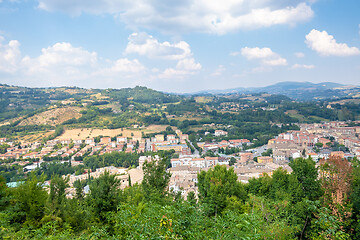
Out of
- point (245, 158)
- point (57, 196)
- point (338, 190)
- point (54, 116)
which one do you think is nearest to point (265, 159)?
point (245, 158)

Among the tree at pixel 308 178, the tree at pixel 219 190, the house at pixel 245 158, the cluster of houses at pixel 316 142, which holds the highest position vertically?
the tree at pixel 308 178

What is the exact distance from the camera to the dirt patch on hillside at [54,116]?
213 ft

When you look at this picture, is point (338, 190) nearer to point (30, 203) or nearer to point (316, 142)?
point (30, 203)

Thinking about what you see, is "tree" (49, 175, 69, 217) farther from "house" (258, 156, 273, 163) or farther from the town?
"house" (258, 156, 273, 163)

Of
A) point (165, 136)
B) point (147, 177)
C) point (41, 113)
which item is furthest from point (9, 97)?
point (147, 177)

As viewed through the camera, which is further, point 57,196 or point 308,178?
point 308,178

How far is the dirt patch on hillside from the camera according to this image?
64938 mm

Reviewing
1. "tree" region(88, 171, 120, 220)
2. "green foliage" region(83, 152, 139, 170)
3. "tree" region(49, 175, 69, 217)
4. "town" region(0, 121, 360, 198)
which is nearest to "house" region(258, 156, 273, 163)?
"town" region(0, 121, 360, 198)

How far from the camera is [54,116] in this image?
228ft

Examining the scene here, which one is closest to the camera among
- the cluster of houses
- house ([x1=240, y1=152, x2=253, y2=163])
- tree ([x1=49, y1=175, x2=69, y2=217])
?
tree ([x1=49, y1=175, x2=69, y2=217])

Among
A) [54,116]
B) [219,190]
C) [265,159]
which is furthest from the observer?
[54,116]

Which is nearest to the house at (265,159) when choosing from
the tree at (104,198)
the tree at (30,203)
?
the tree at (104,198)

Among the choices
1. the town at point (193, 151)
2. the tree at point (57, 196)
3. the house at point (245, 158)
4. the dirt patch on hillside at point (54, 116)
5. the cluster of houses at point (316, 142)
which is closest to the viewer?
the tree at point (57, 196)

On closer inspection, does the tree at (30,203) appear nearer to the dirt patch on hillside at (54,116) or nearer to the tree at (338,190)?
the tree at (338,190)
